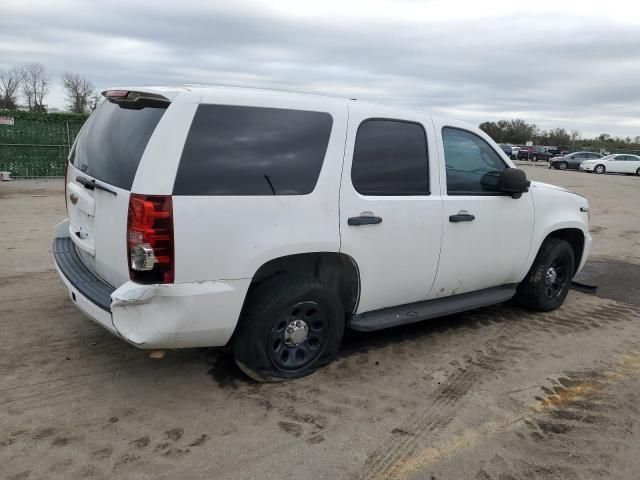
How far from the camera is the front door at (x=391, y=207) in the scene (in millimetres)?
3826

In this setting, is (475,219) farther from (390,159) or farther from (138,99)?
(138,99)

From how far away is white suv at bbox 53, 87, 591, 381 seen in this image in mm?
3143

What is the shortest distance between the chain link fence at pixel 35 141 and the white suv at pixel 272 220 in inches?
586

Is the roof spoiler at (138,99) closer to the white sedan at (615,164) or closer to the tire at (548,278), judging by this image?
the tire at (548,278)

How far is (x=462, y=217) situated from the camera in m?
4.43

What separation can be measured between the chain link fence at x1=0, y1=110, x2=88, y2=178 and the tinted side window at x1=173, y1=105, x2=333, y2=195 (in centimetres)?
1619

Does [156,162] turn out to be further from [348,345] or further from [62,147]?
[62,147]

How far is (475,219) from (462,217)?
7.4 inches

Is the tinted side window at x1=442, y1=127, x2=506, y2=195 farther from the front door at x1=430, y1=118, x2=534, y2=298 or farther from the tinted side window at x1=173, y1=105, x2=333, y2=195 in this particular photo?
the tinted side window at x1=173, y1=105, x2=333, y2=195

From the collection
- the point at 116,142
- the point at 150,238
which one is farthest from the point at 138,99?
the point at 150,238

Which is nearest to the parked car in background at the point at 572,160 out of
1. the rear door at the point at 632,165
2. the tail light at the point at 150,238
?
the rear door at the point at 632,165

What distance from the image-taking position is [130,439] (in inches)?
122

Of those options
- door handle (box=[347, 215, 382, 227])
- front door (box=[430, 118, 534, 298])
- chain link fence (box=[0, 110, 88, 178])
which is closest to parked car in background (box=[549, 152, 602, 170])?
chain link fence (box=[0, 110, 88, 178])

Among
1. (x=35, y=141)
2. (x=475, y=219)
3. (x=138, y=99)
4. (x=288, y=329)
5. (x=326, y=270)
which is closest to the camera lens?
(x=138, y=99)
